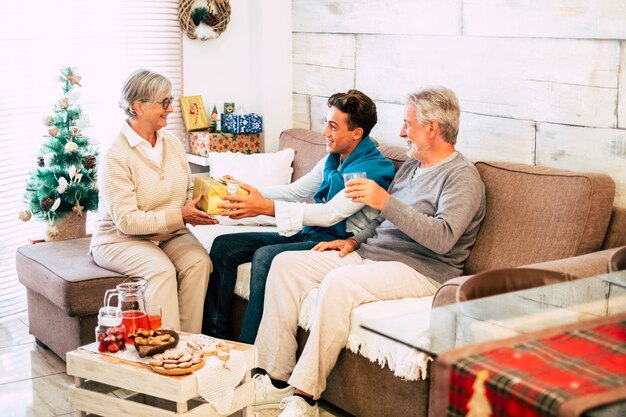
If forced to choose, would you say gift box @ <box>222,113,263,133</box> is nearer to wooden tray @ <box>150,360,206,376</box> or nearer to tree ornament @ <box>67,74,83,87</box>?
tree ornament @ <box>67,74,83,87</box>

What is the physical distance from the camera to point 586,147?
348 centimetres

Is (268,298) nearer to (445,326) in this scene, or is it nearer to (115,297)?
(115,297)

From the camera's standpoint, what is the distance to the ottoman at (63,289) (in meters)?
3.67

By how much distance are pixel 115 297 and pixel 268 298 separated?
61cm

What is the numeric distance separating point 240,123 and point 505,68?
1.78 meters

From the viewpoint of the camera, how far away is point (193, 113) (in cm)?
517

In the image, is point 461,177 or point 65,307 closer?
point 461,177

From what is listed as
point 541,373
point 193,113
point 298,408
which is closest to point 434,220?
point 298,408

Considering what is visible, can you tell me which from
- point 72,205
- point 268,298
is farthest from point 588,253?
point 72,205

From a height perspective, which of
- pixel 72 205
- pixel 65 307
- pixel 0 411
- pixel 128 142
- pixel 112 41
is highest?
pixel 112 41

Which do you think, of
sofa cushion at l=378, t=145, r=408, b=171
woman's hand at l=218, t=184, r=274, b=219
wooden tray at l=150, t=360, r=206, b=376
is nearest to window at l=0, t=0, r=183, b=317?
woman's hand at l=218, t=184, r=274, b=219

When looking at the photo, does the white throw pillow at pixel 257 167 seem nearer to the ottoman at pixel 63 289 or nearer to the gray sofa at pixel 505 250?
the ottoman at pixel 63 289

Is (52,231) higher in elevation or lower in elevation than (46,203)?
lower

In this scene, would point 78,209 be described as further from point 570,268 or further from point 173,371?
point 570,268
